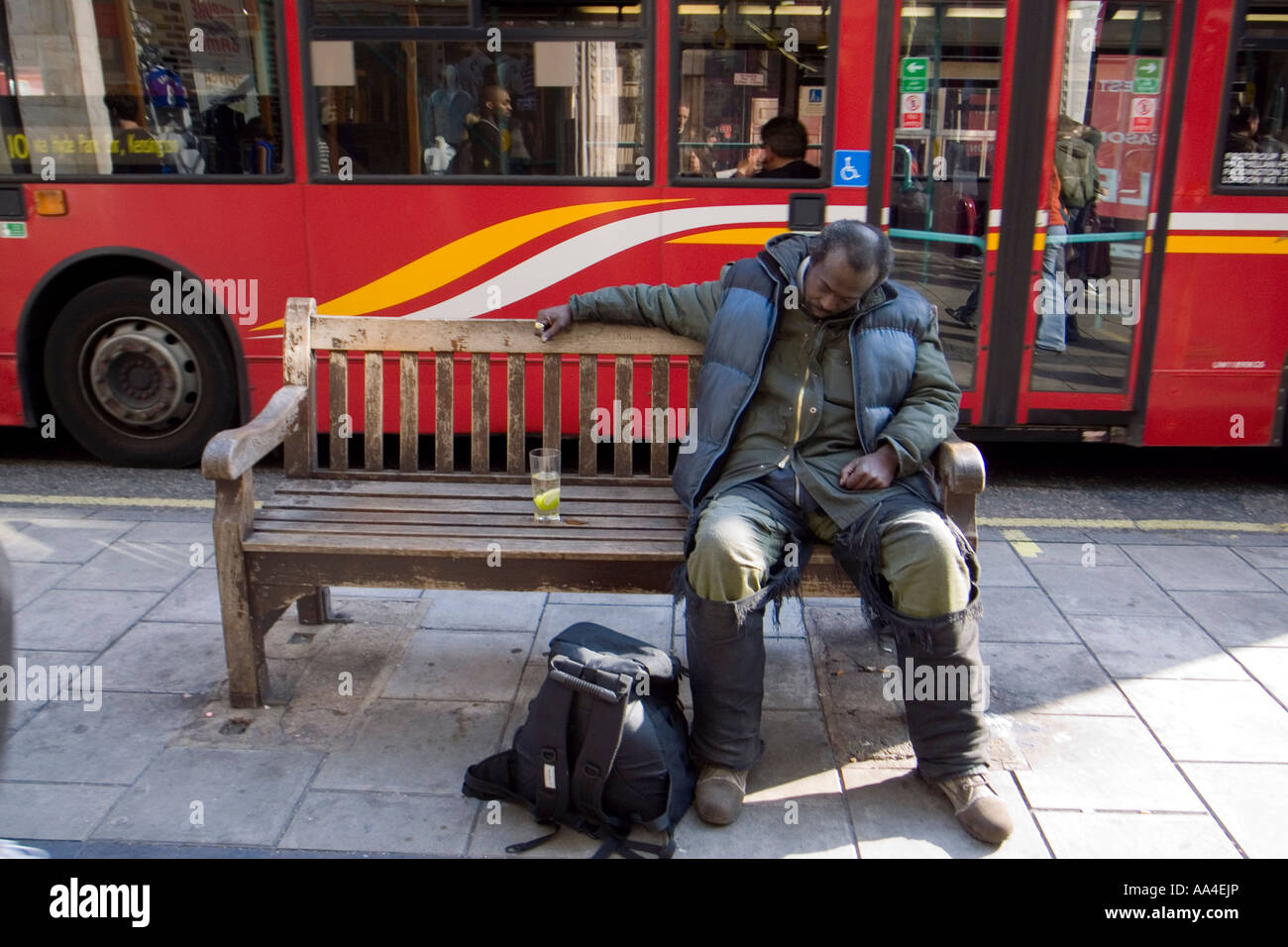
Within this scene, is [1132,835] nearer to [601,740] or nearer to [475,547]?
[601,740]

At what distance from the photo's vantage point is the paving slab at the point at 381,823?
110 inches

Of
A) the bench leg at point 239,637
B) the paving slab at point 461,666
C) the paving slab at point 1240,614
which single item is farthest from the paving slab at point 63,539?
the paving slab at point 1240,614

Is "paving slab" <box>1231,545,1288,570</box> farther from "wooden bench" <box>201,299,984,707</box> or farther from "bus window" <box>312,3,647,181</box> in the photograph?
"bus window" <box>312,3,647,181</box>

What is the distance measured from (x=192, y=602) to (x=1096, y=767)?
3324 mm

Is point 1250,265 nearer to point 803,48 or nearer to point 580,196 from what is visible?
point 803,48

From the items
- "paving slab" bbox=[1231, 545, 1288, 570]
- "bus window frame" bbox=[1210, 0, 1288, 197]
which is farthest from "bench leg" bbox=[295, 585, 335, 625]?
"bus window frame" bbox=[1210, 0, 1288, 197]

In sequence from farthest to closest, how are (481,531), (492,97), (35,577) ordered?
(492,97)
(35,577)
(481,531)

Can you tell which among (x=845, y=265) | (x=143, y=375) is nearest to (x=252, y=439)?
(x=845, y=265)

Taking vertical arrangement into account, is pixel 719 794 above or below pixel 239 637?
below

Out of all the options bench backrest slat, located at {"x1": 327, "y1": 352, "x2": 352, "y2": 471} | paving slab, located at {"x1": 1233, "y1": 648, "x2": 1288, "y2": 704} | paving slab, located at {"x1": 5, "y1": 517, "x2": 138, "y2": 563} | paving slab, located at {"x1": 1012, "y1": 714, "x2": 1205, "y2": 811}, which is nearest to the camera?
paving slab, located at {"x1": 1012, "y1": 714, "x2": 1205, "y2": 811}

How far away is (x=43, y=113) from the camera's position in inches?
216

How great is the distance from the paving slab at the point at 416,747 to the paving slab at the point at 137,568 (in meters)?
1.51

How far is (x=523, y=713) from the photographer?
3.44 metres

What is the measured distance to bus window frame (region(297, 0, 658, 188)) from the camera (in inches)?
202
